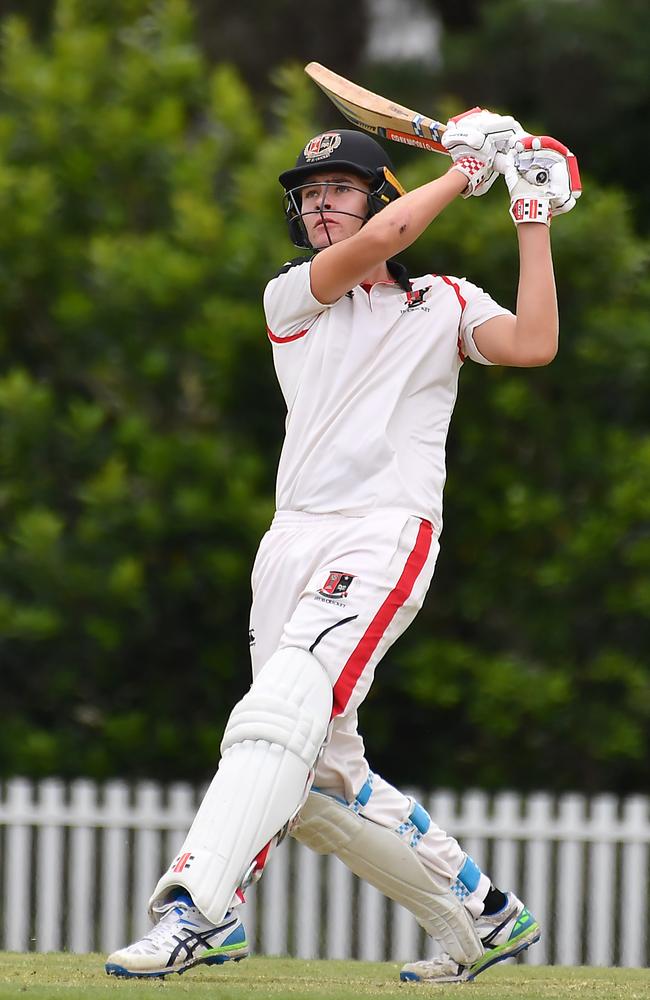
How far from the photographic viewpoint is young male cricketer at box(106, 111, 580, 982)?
10.7 feet

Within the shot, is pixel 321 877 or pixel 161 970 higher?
pixel 161 970

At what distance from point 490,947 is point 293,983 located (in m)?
0.49

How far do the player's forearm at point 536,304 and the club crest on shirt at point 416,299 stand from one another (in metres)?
0.24

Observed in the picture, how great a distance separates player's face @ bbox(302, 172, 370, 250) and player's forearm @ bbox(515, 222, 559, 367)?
0.39m

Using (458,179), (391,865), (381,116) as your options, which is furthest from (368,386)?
(391,865)

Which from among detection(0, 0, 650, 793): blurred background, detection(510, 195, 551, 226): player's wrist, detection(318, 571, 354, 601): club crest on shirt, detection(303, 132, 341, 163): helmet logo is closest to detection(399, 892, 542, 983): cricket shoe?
detection(318, 571, 354, 601): club crest on shirt

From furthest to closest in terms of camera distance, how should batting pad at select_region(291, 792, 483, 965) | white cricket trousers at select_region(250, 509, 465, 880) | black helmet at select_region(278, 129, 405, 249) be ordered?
black helmet at select_region(278, 129, 405, 249), batting pad at select_region(291, 792, 483, 965), white cricket trousers at select_region(250, 509, 465, 880)

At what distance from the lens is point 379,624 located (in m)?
3.41

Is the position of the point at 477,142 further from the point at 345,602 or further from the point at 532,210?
the point at 345,602

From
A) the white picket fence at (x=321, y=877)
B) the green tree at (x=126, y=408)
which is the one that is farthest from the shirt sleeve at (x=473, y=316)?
the white picket fence at (x=321, y=877)

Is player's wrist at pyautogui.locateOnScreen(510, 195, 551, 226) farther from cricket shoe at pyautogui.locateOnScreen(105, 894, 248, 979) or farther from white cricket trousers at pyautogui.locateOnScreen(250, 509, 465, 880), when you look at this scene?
cricket shoe at pyautogui.locateOnScreen(105, 894, 248, 979)

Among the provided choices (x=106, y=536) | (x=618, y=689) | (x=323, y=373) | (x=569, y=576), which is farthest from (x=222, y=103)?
(x=323, y=373)

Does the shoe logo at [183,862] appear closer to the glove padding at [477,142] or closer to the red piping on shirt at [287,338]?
the red piping on shirt at [287,338]

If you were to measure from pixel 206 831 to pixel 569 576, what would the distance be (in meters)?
4.23
